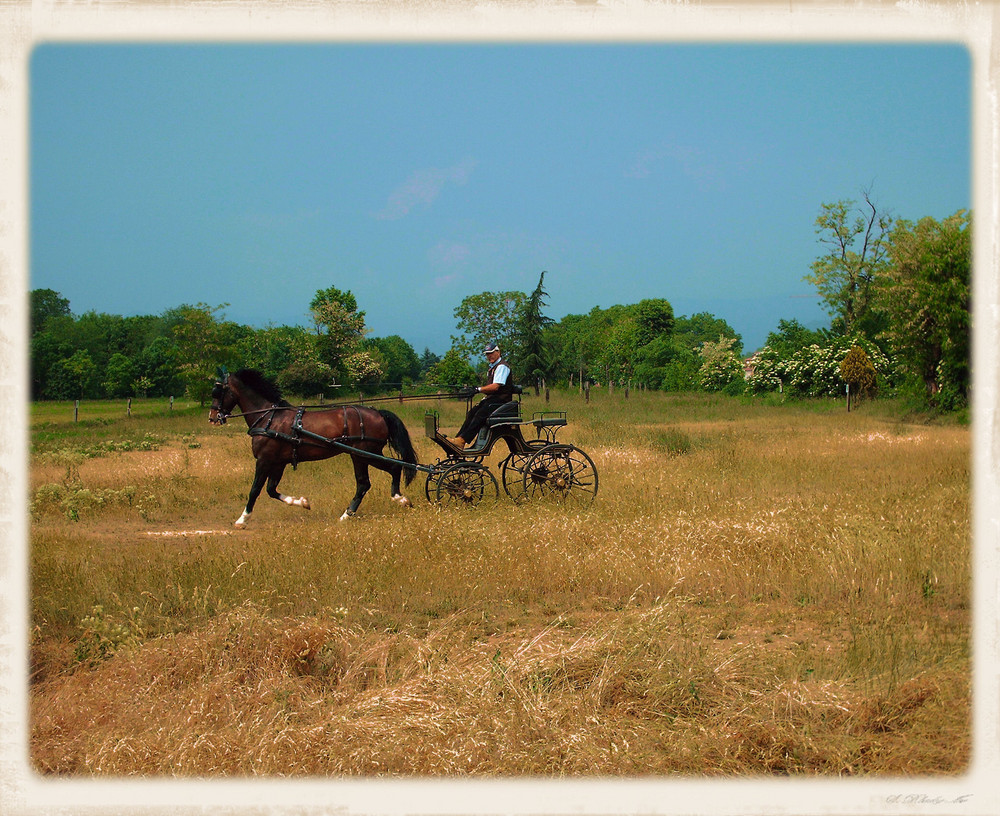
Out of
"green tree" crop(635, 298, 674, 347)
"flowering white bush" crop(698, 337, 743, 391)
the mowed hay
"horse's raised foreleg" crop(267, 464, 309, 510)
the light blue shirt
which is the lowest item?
Result: the mowed hay

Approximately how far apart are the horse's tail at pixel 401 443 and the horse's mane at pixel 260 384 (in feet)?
4.62

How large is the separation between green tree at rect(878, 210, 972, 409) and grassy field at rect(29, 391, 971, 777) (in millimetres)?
13067

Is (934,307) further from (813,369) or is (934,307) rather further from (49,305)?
(49,305)

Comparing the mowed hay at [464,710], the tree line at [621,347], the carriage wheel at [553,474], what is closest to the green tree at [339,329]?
the tree line at [621,347]

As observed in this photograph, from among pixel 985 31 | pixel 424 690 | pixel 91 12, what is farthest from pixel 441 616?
pixel 985 31

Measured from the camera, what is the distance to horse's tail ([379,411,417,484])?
32.4 ft

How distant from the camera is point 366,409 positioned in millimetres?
10086

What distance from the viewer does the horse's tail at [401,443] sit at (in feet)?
32.4

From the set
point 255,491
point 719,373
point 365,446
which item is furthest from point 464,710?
point 719,373

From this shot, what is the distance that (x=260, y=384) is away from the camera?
9.83 metres

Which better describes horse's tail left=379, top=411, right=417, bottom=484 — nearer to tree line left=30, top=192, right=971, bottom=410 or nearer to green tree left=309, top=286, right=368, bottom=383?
tree line left=30, top=192, right=971, bottom=410

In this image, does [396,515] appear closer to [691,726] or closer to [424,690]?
[424,690]

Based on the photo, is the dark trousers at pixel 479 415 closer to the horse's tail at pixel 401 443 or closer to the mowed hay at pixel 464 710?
the horse's tail at pixel 401 443

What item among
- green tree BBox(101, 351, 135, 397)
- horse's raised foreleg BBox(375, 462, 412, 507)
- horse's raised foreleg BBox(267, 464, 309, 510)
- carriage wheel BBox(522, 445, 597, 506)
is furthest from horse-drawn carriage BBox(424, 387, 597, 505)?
green tree BBox(101, 351, 135, 397)
